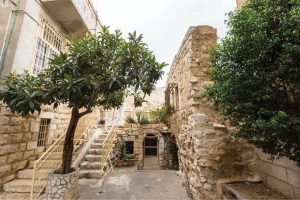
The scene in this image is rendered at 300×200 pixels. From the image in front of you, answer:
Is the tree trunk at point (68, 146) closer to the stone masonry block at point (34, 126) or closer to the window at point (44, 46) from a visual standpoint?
the stone masonry block at point (34, 126)

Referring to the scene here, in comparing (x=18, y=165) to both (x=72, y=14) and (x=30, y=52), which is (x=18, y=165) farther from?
(x=72, y=14)

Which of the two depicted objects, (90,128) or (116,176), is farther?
(90,128)

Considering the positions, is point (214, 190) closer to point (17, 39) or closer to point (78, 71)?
point (78, 71)

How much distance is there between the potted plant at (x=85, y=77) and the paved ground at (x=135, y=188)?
1036 mm

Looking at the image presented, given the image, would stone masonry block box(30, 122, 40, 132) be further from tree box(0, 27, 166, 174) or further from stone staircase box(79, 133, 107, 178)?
tree box(0, 27, 166, 174)

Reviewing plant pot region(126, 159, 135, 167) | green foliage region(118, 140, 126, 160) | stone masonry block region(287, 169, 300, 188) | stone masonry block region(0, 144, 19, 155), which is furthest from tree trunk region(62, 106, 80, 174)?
plant pot region(126, 159, 135, 167)

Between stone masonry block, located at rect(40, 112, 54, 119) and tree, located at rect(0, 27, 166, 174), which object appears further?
stone masonry block, located at rect(40, 112, 54, 119)

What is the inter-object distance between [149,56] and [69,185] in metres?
3.70

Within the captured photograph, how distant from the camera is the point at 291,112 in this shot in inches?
104

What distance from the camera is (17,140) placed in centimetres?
534

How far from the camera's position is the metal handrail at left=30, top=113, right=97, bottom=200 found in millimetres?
4634

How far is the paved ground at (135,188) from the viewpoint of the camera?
16.2 ft

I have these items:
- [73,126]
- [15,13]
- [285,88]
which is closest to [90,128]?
[73,126]

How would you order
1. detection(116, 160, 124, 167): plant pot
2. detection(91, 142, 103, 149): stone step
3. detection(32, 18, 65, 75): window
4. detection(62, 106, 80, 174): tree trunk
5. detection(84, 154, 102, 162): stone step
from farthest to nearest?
detection(116, 160, 124, 167): plant pot → detection(91, 142, 103, 149): stone step → detection(84, 154, 102, 162): stone step → detection(32, 18, 65, 75): window → detection(62, 106, 80, 174): tree trunk
